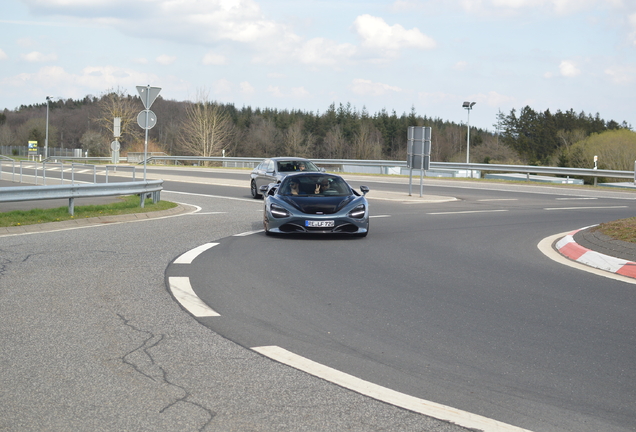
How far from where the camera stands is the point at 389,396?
423 centimetres

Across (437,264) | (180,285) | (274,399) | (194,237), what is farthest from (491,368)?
(194,237)

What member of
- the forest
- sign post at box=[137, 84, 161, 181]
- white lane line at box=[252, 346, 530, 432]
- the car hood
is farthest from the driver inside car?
the forest

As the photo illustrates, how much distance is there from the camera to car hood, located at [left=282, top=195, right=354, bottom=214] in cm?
1270

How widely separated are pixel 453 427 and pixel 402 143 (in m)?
154

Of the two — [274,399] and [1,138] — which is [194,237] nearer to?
[274,399]

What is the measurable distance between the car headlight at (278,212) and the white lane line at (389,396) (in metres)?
7.45

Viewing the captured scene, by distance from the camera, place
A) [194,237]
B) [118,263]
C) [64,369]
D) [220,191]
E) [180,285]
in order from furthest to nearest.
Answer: [220,191] → [194,237] → [118,263] → [180,285] → [64,369]

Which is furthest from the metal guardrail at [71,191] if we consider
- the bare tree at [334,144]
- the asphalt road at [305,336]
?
the bare tree at [334,144]

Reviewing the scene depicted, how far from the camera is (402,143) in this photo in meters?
156

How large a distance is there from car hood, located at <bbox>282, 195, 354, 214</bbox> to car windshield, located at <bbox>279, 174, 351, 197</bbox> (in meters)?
0.40

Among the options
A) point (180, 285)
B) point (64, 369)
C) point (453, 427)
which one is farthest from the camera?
point (180, 285)

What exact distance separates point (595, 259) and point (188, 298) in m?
5.95

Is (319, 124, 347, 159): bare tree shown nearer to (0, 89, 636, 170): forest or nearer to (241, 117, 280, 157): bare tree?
(0, 89, 636, 170): forest

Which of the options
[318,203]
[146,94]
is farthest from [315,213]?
[146,94]
